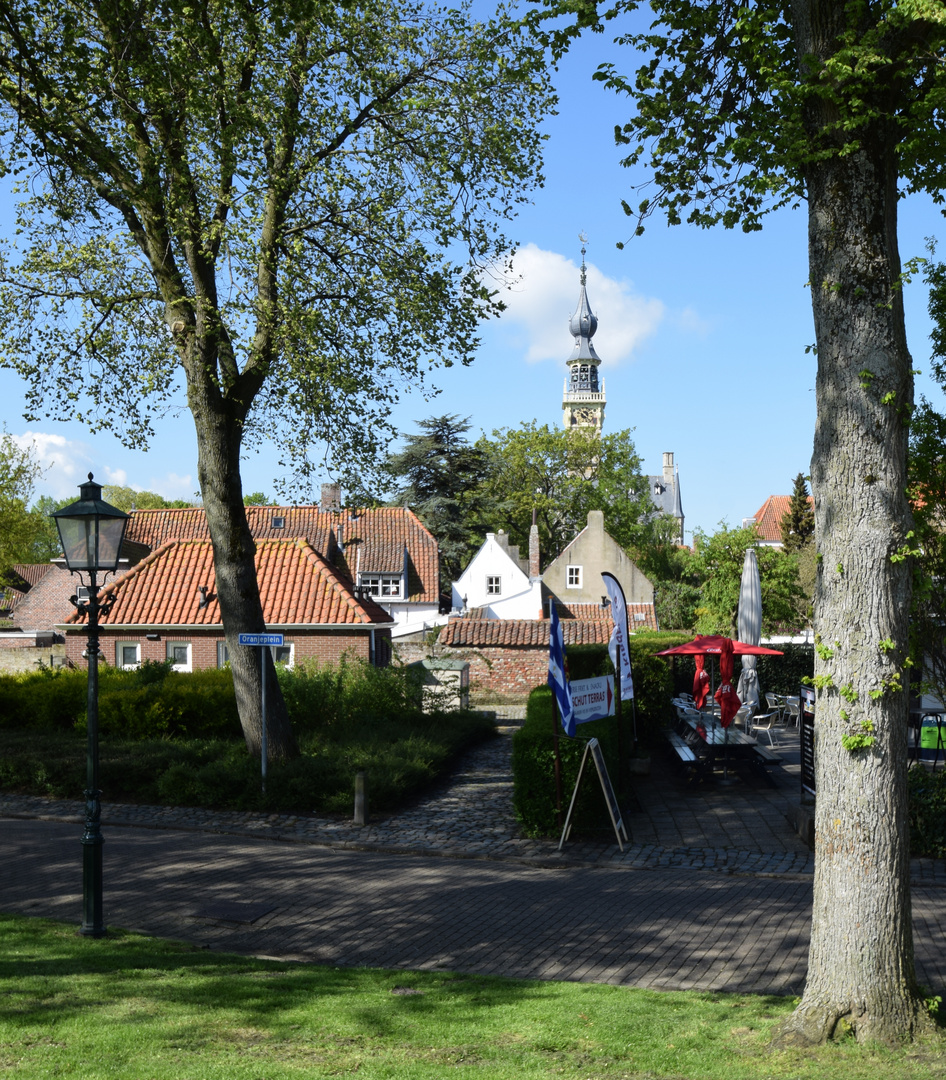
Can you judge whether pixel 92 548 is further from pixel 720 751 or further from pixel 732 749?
pixel 720 751

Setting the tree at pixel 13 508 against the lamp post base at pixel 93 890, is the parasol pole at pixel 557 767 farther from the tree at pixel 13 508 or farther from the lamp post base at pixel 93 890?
the tree at pixel 13 508

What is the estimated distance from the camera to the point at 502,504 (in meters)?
58.8

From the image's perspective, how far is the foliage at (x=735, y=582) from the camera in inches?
1526

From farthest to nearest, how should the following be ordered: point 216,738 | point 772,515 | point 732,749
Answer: point 772,515, point 216,738, point 732,749

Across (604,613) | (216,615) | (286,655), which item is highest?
(216,615)

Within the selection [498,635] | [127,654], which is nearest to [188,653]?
[127,654]

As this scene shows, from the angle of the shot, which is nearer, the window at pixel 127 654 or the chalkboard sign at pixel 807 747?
the chalkboard sign at pixel 807 747

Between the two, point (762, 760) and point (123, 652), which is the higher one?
point (123, 652)

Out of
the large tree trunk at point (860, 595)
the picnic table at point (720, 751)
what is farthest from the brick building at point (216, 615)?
Result: the large tree trunk at point (860, 595)

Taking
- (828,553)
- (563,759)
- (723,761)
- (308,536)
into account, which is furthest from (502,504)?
(828,553)

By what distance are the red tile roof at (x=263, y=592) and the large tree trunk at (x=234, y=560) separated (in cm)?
922

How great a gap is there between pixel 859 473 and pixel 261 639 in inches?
414

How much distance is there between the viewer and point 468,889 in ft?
33.7

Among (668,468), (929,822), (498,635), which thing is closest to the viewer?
(929,822)
